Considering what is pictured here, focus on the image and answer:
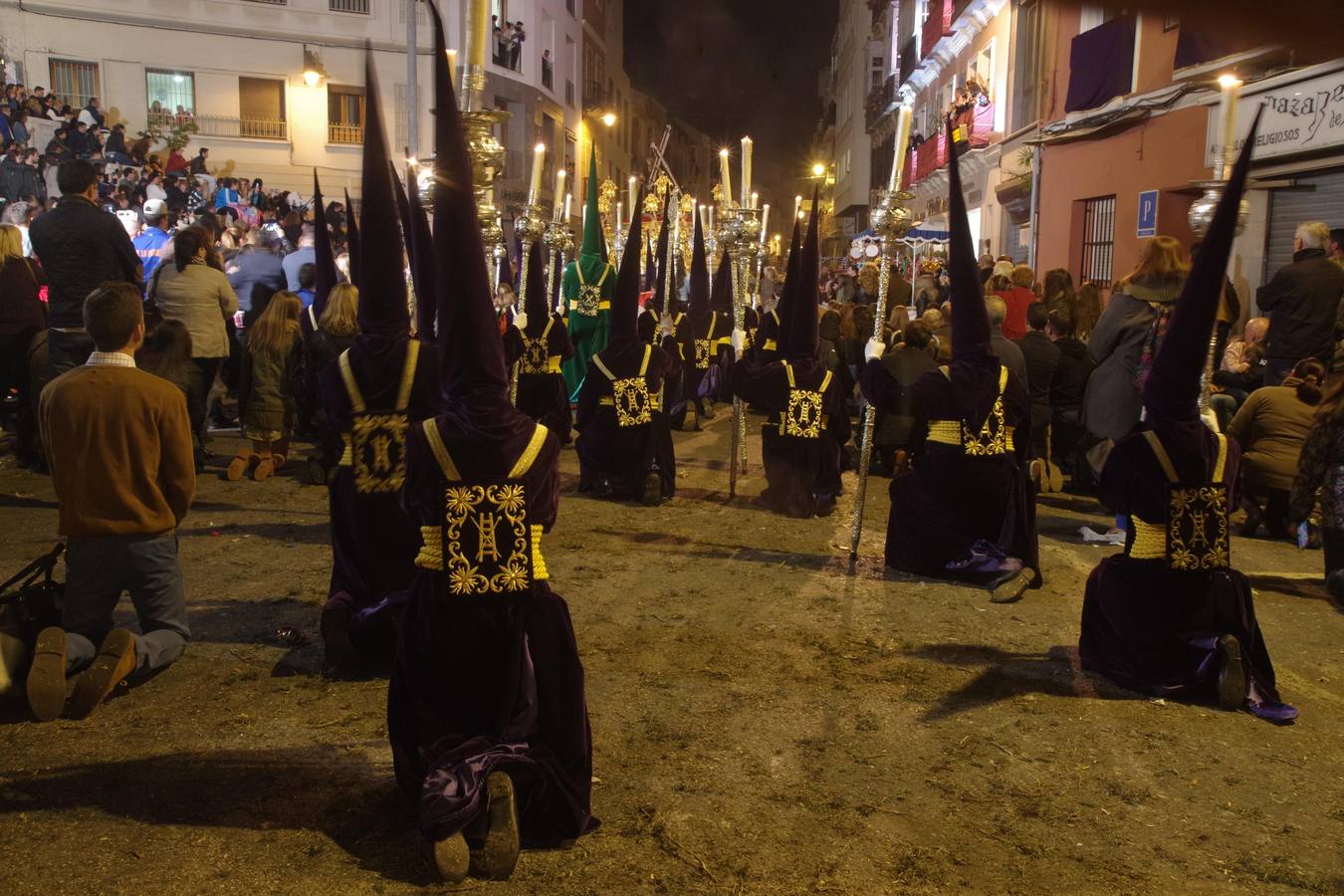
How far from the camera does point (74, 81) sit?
2845 centimetres

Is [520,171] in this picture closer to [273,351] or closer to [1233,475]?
[273,351]

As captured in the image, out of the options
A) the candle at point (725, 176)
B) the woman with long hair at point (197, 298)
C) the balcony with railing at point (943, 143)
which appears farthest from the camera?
the balcony with railing at point (943, 143)

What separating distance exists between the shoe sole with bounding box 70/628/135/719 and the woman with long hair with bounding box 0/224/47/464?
5642 millimetres

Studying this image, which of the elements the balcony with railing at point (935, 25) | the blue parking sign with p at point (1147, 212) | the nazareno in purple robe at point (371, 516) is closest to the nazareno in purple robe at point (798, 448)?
the nazareno in purple robe at point (371, 516)

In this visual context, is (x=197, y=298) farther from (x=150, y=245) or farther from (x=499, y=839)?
(x=499, y=839)

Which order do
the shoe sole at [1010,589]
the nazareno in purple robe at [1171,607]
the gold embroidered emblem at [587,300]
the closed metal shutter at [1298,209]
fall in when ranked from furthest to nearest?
the gold embroidered emblem at [587,300] → the closed metal shutter at [1298,209] → the shoe sole at [1010,589] → the nazareno in purple robe at [1171,607]

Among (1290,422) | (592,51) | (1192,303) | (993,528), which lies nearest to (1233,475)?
(1192,303)

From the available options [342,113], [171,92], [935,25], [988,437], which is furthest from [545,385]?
[342,113]

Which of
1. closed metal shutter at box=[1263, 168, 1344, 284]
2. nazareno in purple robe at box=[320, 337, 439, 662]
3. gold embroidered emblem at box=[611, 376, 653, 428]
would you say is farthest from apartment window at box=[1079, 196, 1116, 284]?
nazareno in purple robe at box=[320, 337, 439, 662]

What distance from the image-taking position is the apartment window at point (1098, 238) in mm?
16594

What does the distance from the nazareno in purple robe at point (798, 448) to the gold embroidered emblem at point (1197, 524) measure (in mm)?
4100

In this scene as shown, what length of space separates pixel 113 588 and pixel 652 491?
492cm

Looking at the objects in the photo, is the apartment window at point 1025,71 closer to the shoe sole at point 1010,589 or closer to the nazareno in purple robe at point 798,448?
the nazareno in purple robe at point 798,448

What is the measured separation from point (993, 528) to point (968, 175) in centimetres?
2020
